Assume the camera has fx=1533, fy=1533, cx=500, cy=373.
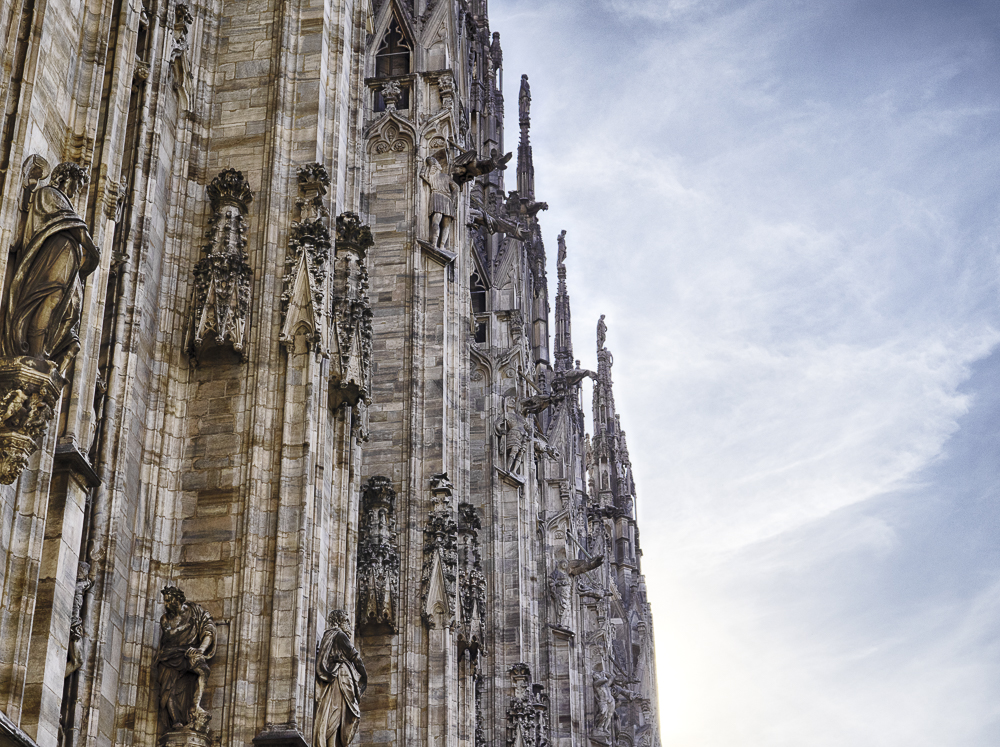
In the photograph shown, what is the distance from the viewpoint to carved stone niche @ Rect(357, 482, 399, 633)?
23766 millimetres

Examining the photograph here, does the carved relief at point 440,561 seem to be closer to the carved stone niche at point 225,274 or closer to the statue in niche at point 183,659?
the carved stone niche at point 225,274

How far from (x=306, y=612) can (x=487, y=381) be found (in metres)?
19.6

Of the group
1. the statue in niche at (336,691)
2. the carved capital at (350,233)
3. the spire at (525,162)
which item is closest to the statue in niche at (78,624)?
the statue in niche at (336,691)

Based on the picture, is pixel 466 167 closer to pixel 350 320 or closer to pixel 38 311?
pixel 350 320

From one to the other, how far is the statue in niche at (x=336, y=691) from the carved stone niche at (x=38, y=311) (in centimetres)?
642

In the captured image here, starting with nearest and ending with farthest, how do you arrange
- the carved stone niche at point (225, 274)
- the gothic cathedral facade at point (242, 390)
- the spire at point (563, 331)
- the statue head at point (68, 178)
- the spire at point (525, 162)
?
the gothic cathedral facade at point (242, 390) < the statue head at point (68, 178) < the carved stone niche at point (225, 274) < the spire at point (525, 162) < the spire at point (563, 331)

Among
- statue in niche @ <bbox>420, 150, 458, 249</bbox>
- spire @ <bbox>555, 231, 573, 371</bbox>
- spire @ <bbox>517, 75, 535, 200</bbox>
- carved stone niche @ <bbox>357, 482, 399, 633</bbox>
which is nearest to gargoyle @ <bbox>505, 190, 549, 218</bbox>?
spire @ <bbox>517, 75, 535, 200</bbox>

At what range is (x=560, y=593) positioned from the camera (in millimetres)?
39875

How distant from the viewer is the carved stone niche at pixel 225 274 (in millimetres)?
17844

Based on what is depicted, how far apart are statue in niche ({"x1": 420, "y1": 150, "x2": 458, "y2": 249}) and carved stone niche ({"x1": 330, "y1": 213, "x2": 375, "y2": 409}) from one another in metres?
7.87

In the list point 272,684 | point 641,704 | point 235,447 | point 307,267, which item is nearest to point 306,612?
point 272,684

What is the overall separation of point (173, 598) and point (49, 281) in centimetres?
604

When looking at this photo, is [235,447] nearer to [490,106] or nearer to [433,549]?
[433,549]

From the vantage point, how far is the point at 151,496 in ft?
56.6
